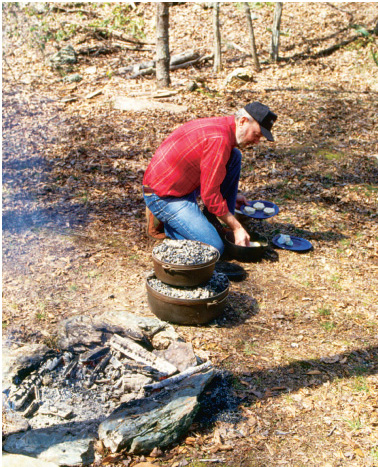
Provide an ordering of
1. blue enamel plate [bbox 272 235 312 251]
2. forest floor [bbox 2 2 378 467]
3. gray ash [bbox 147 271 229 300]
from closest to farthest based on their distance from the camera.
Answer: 1. forest floor [bbox 2 2 378 467]
2. gray ash [bbox 147 271 229 300]
3. blue enamel plate [bbox 272 235 312 251]

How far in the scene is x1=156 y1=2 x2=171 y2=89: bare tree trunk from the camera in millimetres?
9648

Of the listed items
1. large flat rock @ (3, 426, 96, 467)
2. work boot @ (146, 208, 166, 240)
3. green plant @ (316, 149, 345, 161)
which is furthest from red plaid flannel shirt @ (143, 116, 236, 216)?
green plant @ (316, 149, 345, 161)

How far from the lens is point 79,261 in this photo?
17.0ft

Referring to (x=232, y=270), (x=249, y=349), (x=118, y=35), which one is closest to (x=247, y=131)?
(x=232, y=270)

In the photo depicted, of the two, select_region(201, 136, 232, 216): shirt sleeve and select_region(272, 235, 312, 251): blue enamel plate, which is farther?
select_region(272, 235, 312, 251): blue enamel plate

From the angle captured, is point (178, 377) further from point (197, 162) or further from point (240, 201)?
point (240, 201)

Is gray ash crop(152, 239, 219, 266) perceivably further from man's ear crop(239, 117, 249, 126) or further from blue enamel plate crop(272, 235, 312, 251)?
blue enamel plate crop(272, 235, 312, 251)

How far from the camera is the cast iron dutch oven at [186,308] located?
4.06 metres

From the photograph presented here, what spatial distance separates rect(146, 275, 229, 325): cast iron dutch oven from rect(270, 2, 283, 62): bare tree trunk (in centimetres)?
963

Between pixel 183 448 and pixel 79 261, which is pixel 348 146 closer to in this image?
pixel 79 261

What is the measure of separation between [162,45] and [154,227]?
618 cm

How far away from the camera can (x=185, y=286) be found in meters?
4.16

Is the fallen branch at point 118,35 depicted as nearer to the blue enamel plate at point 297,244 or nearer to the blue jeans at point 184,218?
the blue enamel plate at point 297,244

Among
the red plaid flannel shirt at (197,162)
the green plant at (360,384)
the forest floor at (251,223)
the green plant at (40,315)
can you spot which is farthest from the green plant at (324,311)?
the green plant at (40,315)
